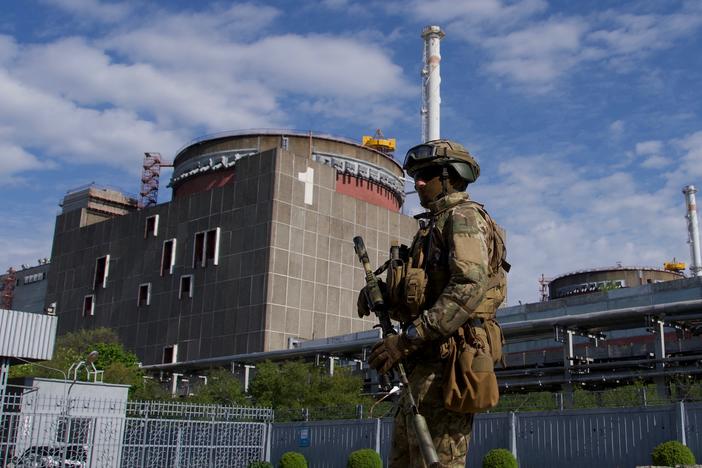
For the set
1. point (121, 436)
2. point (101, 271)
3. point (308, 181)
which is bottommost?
point (121, 436)

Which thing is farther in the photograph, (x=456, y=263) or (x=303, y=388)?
(x=303, y=388)

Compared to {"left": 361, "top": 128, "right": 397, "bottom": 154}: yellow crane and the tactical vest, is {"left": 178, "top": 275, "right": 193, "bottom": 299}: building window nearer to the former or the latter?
{"left": 361, "top": 128, "right": 397, "bottom": 154}: yellow crane

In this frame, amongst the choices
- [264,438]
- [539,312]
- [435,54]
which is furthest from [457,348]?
[435,54]

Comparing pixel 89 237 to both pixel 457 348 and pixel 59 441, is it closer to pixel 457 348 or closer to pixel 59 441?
pixel 59 441

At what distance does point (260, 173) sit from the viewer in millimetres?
62531

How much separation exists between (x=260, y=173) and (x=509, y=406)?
41.7 metres

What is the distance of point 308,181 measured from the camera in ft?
207

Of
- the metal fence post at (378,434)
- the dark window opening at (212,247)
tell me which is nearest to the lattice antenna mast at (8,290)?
the dark window opening at (212,247)

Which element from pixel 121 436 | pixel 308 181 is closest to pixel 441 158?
pixel 121 436

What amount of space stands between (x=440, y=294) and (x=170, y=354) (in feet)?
202

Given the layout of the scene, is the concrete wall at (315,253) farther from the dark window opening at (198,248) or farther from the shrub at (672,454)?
the shrub at (672,454)

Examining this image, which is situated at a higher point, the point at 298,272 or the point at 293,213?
the point at 293,213

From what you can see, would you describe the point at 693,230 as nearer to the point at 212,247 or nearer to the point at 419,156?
the point at 212,247

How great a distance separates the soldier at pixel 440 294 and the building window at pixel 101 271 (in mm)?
70890
